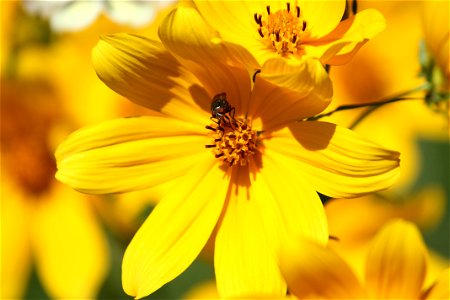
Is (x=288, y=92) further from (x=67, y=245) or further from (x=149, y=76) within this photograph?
(x=67, y=245)

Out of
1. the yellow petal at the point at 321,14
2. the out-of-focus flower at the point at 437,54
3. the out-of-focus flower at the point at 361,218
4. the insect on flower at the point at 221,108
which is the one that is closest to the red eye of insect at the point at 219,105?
the insect on flower at the point at 221,108

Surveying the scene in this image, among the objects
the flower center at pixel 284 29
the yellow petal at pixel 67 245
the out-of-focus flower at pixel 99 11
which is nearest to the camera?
the flower center at pixel 284 29

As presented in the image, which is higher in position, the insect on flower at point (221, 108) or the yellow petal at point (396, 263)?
the insect on flower at point (221, 108)

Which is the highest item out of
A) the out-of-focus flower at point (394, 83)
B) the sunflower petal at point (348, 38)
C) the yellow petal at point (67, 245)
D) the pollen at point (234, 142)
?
the sunflower petal at point (348, 38)

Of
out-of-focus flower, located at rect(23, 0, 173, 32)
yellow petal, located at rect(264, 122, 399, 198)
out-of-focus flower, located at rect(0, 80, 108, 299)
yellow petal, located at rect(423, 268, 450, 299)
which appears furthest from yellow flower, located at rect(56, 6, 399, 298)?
out-of-focus flower, located at rect(0, 80, 108, 299)

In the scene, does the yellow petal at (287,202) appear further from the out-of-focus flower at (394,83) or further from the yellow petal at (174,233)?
the out-of-focus flower at (394,83)

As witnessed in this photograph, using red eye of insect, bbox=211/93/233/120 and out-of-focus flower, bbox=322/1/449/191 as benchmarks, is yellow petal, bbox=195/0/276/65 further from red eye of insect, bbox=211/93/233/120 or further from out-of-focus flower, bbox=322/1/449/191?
out-of-focus flower, bbox=322/1/449/191

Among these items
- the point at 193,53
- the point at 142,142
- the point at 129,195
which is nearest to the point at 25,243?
the point at 129,195
